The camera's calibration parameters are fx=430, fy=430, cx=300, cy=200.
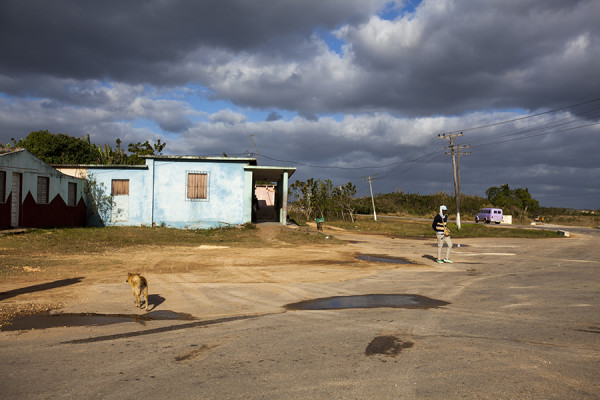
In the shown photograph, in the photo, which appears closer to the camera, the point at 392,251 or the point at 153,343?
the point at 153,343

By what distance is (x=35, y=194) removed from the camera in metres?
22.7

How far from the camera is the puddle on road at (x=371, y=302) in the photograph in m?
8.16

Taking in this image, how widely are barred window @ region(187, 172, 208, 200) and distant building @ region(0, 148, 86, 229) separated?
657 cm

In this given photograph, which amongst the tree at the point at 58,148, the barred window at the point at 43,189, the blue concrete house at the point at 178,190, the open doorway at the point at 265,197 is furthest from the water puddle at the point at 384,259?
the tree at the point at 58,148

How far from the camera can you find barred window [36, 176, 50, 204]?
76.1 ft

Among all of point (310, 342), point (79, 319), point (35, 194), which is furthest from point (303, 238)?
point (310, 342)

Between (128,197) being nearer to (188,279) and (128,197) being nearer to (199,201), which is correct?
(199,201)

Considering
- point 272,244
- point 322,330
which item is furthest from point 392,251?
point 322,330

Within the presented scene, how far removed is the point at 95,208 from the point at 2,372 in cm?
2449

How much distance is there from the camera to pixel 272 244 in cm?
2117

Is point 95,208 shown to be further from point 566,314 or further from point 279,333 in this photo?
point 566,314

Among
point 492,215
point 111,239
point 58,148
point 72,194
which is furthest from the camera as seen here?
point 492,215

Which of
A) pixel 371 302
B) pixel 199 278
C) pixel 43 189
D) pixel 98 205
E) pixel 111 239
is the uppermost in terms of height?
pixel 43 189

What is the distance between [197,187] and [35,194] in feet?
28.5
